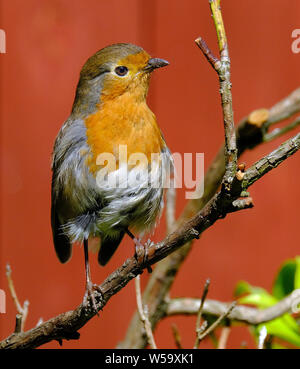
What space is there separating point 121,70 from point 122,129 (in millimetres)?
217

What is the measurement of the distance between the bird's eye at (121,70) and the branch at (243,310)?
0.80m

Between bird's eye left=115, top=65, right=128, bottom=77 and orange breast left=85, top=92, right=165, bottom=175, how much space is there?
0.06m

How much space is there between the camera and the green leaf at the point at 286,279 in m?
2.09

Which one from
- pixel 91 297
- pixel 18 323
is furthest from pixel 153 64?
pixel 18 323

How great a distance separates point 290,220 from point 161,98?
0.93 metres

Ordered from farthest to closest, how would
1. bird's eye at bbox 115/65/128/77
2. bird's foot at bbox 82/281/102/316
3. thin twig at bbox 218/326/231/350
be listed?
bird's eye at bbox 115/65/128/77, thin twig at bbox 218/326/231/350, bird's foot at bbox 82/281/102/316

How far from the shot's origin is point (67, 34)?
299 cm

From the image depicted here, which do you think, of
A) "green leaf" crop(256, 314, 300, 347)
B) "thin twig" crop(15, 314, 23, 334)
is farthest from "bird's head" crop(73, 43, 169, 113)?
"green leaf" crop(256, 314, 300, 347)

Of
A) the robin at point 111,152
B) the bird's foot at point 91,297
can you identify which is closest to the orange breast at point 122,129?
the robin at point 111,152

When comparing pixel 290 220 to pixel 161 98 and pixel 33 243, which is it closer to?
Answer: pixel 161 98

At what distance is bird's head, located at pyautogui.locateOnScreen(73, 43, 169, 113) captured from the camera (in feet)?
6.16

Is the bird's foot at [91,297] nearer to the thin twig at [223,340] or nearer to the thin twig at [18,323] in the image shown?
the thin twig at [18,323]

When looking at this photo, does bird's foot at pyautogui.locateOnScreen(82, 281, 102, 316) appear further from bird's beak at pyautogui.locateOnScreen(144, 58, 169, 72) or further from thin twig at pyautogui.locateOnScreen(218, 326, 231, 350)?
bird's beak at pyautogui.locateOnScreen(144, 58, 169, 72)
